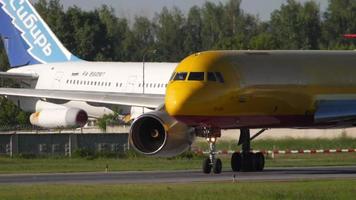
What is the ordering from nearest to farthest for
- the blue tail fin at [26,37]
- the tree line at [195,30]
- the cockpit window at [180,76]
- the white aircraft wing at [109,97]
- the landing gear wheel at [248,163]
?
the cockpit window at [180,76], the landing gear wheel at [248,163], the white aircraft wing at [109,97], the blue tail fin at [26,37], the tree line at [195,30]

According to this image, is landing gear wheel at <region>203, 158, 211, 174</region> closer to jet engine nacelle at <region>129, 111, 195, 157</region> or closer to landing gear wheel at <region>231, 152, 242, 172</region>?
jet engine nacelle at <region>129, 111, 195, 157</region>

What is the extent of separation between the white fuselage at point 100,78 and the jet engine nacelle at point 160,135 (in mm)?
23456

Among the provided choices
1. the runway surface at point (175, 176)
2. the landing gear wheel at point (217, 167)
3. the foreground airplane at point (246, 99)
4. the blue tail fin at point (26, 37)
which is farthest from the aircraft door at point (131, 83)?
the landing gear wheel at point (217, 167)

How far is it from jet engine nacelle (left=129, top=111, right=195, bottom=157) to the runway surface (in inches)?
29.8

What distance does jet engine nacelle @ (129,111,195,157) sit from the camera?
40844 millimetres

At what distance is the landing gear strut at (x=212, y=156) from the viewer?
1566 inches

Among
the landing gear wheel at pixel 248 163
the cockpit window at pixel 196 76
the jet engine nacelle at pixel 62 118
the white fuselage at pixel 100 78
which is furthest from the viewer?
the white fuselage at pixel 100 78

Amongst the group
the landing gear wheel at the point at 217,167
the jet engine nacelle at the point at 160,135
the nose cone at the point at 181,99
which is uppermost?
the nose cone at the point at 181,99

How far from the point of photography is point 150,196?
3033cm

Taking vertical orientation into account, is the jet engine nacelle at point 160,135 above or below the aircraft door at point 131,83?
below

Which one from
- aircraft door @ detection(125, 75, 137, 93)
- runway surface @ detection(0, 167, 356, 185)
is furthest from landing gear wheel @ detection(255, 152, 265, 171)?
aircraft door @ detection(125, 75, 137, 93)

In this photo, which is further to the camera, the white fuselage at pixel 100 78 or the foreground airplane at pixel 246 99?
the white fuselage at pixel 100 78

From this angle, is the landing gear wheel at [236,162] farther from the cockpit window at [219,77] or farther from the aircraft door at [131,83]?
the aircraft door at [131,83]

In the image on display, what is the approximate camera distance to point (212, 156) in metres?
40.0
